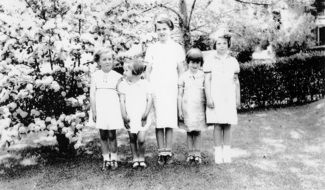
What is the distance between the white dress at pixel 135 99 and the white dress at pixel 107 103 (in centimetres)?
12

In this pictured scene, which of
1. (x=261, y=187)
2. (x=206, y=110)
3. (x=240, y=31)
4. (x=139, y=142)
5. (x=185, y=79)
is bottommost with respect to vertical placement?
(x=261, y=187)

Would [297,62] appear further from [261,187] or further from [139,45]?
[261,187]

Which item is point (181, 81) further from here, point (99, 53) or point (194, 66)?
point (99, 53)

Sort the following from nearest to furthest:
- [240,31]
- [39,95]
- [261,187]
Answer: [261,187] < [39,95] < [240,31]

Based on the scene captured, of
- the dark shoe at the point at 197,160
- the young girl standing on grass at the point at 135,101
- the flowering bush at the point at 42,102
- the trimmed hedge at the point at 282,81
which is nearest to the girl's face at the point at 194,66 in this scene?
the young girl standing on grass at the point at 135,101

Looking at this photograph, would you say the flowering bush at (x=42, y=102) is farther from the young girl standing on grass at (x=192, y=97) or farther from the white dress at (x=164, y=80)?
the young girl standing on grass at (x=192, y=97)

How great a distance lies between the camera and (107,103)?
5234 mm

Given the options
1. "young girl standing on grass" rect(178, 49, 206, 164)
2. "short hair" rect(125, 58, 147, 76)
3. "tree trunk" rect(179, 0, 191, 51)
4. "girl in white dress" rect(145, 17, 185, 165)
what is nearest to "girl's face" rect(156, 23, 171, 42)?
"girl in white dress" rect(145, 17, 185, 165)

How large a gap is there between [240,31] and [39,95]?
6765 millimetres

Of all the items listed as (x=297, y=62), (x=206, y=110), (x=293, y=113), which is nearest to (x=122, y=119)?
(x=206, y=110)

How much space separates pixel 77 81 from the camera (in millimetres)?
5785

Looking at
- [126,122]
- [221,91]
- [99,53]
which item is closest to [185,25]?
[221,91]

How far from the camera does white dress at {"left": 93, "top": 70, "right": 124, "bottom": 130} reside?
5.22 m

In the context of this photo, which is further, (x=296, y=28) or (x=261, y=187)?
(x=296, y=28)
